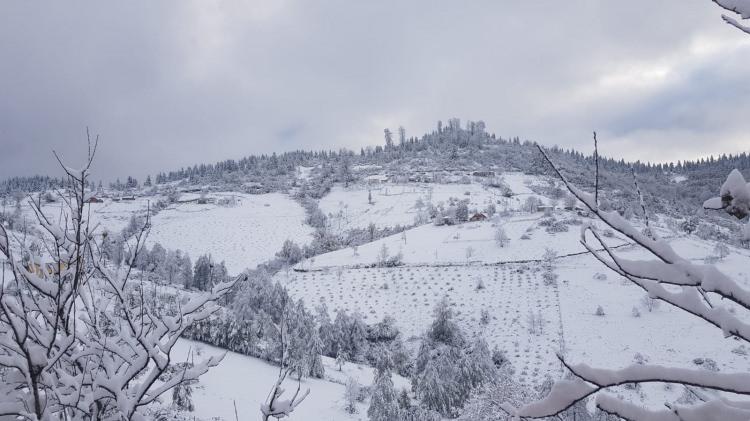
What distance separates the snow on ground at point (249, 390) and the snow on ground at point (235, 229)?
1137 inches

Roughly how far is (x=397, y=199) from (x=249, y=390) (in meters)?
61.8

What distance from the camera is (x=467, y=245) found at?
4256 cm

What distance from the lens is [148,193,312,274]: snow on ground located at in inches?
2172

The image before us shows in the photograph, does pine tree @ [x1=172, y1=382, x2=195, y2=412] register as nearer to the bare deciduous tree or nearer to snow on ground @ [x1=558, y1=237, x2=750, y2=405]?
the bare deciduous tree

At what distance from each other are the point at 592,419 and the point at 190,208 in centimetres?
7744

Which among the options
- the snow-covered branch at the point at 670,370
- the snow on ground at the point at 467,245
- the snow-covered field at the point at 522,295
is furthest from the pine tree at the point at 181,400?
the snow on ground at the point at 467,245

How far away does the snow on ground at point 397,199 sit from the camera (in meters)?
66.4

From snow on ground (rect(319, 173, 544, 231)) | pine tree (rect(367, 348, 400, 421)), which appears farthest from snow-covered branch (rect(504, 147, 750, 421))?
snow on ground (rect(319, 173, 544, 231))

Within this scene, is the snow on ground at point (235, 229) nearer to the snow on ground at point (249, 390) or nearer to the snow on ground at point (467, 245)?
the snow on ground at point (467, 245)

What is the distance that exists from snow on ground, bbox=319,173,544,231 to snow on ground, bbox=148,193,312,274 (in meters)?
7.66

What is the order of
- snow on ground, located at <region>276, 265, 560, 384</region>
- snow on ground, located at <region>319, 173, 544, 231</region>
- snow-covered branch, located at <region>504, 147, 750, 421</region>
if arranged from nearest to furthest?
1. snow-covered branch, located at <region>504, 147, 750, 421</region>
2. snow on ground, located at <region>276, 265, 560, 384</region>
3. snow on ground, located at <region>319, 173, 544, 231</region>

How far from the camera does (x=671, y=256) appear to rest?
0.96 m

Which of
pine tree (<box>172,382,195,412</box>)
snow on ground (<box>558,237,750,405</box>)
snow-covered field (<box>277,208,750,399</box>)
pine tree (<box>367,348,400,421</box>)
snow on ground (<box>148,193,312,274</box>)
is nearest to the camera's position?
pine tree (<box>172,382,195,412</box>)

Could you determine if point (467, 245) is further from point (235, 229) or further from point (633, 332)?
point (235, 229)
